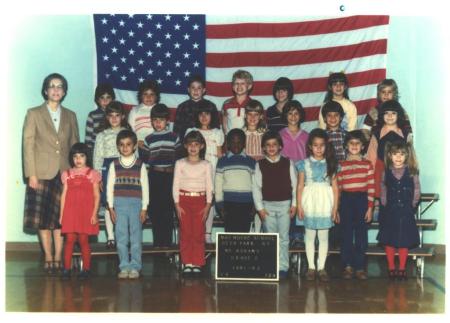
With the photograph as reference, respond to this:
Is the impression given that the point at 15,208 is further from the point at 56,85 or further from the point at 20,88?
the point at 56,85

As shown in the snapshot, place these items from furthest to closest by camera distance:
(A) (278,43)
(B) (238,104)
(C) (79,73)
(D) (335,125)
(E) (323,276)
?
(C) (79,73) < (A) (278,43) < (B) (238,104) < (D) (335,125) < (E) (323,276)

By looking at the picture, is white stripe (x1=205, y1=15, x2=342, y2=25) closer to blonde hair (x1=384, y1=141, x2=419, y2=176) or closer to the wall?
the wall

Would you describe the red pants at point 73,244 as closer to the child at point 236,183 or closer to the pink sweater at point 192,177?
the pink sweater at point 192,177

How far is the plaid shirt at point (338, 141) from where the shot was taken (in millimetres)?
8461

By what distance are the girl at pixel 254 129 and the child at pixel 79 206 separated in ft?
5.18

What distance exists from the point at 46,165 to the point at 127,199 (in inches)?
35.4

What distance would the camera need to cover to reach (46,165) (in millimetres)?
8344

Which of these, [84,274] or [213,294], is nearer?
[213,294]

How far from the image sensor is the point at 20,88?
33.2 ft

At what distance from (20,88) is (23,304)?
13.3 ft

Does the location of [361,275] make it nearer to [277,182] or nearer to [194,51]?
[277,182]

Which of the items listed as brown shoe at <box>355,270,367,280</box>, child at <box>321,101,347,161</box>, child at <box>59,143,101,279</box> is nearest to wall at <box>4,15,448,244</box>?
child at <box>321,101,347,161</box>

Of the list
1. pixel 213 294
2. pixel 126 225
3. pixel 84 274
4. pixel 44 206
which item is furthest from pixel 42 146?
pixel 213 294
